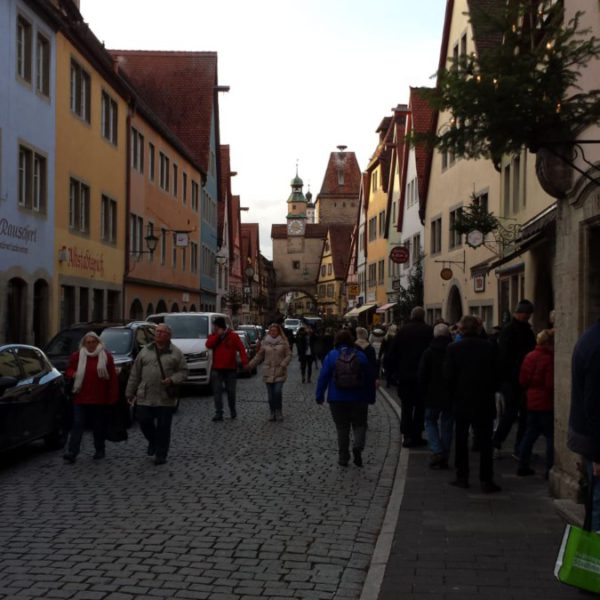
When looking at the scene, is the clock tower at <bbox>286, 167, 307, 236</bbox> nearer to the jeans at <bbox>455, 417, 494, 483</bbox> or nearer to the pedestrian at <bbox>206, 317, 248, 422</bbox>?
the pedestrian at <bbox>206, 317, 248, 422</bbox>

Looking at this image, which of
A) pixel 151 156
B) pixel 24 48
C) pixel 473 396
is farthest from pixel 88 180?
pixel 473 396

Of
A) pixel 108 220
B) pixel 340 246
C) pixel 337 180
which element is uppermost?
pixel 337 180

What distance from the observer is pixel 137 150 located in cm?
3441

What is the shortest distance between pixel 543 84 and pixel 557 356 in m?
3.04

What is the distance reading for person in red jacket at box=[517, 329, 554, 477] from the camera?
32.2ft

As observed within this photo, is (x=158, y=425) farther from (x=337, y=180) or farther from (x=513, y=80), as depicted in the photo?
(x=337, y=180)

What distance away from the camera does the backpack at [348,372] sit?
10.6 meters

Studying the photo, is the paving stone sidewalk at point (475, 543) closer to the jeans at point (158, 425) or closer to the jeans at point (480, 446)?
the jeans at point (480, 446)

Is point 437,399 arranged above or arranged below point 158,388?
below

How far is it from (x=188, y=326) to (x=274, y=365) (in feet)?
25.2

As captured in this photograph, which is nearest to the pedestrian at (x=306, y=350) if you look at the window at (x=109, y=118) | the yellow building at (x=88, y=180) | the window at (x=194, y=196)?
the yellow building at (x=88, y=180)

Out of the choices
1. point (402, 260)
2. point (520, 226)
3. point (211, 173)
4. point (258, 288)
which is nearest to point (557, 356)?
point (520, 226)

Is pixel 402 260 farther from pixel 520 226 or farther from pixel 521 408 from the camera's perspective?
pixel 521 408

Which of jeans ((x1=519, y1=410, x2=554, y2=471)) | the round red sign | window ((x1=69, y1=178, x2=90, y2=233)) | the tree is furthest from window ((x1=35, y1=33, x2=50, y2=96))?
the round red sign
